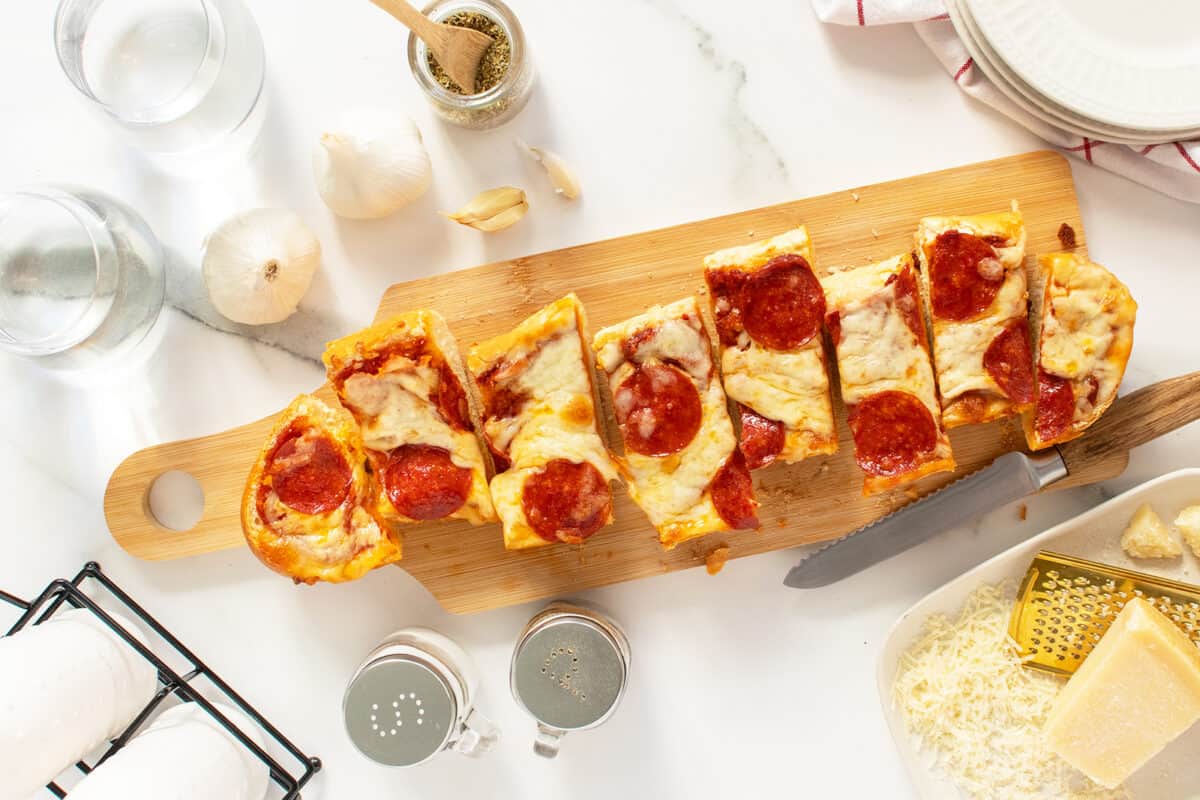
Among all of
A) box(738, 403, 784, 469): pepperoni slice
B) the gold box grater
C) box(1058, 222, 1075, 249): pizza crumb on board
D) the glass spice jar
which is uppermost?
the glass spice jar

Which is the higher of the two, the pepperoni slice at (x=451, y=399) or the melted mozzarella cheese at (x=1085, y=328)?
the pepperoni slice at (x=451, y=399)

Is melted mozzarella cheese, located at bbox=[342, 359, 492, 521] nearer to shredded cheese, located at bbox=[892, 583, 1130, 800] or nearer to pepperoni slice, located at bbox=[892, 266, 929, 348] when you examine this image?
pepperoni slice, located at bbox=[892, 266, 929, 348]

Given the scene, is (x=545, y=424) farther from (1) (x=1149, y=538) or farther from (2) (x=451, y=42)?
(1) (x=1149, y=538)

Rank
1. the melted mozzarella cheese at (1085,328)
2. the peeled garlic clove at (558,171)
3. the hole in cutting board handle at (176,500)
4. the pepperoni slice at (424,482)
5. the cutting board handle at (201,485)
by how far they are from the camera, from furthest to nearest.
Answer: the hole in cutting board handle at (176,500), the cutting board handle at (201,485), the peeled garlic clove at (558,171), the pepperoni slice at (424,482), the melted mozzarella cheese at (1085,328)

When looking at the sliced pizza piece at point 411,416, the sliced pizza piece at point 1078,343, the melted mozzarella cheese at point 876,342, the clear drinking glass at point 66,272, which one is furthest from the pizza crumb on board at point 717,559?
the clear drinking glass at point 66,272

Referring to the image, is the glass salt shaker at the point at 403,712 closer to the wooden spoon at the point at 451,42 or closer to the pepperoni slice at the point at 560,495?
the pepperoni slice at the point at 560,495

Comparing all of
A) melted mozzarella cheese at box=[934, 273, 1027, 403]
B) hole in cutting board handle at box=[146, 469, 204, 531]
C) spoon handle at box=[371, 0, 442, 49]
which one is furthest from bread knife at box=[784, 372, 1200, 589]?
hole in cutting board handle at box=[146, 469, 204, 531]

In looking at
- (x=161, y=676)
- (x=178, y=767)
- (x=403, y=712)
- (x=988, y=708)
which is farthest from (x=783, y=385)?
(x=161, y=676)
